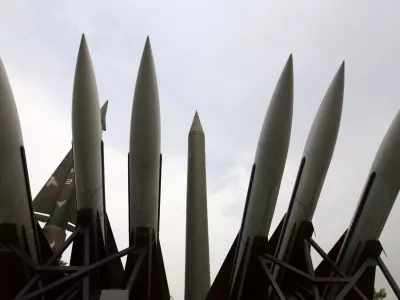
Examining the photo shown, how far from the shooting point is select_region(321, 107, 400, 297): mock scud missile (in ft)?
16.5

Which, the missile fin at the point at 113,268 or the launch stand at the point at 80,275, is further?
the missile fin at the point at 113,268

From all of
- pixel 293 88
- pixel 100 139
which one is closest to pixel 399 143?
pixel 293 88

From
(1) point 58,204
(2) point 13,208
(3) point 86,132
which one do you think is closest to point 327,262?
(3) point 86,132

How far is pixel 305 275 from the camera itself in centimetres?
525

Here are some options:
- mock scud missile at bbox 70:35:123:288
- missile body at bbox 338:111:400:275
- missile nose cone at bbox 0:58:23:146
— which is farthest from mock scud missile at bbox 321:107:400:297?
missile nose cone at bbox 0:58:23:146

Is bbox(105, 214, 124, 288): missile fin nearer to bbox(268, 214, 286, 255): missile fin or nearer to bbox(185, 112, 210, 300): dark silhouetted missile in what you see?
bbox(185, 112, 210, 300): dark silhouetted missile

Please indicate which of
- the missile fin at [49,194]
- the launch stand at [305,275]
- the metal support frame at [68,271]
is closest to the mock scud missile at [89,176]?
the metal support frame at [68,271]

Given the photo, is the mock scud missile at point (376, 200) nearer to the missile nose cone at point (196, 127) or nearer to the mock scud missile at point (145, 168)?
the mock scud missile at point (145, 168)

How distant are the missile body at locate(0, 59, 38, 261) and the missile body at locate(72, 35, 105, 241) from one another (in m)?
0.65

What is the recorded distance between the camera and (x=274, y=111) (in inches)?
201

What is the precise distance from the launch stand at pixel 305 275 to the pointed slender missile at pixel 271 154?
470 mm

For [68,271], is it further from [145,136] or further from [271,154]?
[271,154]

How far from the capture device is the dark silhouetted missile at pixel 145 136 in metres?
5.08

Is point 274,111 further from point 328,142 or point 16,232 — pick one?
point 16,232
